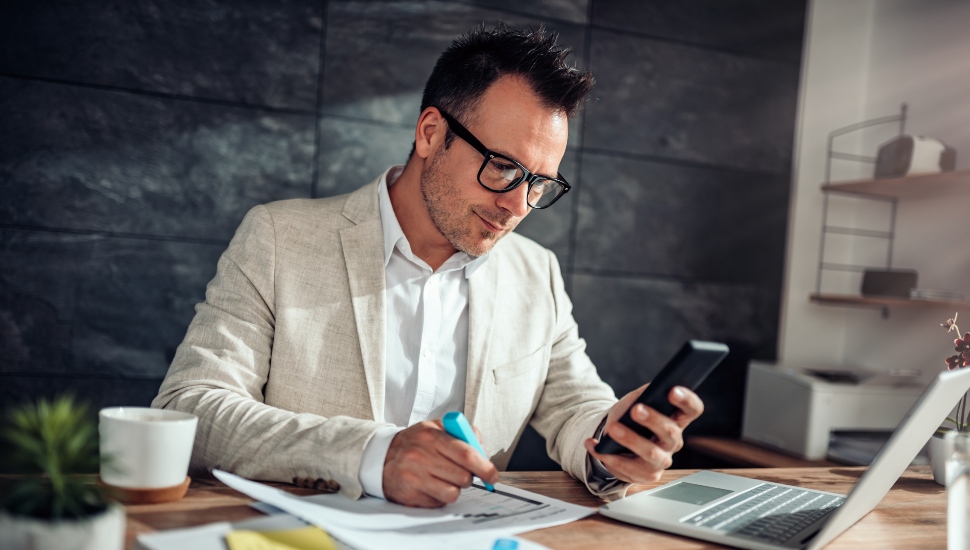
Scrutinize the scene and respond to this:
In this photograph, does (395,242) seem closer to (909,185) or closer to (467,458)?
(467,458)

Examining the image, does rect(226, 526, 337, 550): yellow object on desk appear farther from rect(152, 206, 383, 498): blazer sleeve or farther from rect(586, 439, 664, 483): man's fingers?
A: rect(586, 439, 664, 483): man's fingers

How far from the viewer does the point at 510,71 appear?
1.60 meters

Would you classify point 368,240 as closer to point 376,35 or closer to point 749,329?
point 376,35

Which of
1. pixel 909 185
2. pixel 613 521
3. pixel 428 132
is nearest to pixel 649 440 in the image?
pixel 613 521

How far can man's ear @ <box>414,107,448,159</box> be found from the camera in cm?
170

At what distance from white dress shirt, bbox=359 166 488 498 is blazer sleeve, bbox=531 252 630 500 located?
0.20m

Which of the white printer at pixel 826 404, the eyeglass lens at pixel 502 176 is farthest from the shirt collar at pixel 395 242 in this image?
the white printer at pixel 826 404

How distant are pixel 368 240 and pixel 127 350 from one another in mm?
1418

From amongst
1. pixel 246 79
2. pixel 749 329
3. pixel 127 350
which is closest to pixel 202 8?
pixel 246 79

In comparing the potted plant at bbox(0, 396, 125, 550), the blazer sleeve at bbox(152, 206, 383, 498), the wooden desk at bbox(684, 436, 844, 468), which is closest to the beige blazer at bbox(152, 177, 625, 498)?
the blazer sleeve at bbox(152, 206, 383, 498)

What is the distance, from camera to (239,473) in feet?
3.81

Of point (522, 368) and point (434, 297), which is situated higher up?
→ point (434, 297)

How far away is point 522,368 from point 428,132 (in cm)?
55

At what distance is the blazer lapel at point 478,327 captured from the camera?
5.32ft
